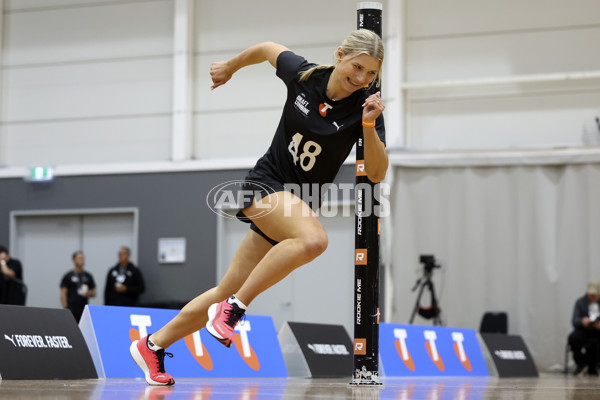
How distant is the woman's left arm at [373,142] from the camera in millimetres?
3402

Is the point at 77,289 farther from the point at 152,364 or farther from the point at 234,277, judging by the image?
the point at 234,277

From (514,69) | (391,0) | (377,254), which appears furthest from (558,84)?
(377,254)

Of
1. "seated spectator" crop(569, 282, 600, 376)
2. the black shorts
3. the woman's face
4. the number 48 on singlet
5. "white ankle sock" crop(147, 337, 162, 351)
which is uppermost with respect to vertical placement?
the woman's face

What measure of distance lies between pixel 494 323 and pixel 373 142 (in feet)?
29.4

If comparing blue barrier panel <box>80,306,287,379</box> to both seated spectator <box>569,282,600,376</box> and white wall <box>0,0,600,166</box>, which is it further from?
white wall <box>0,0,600,166</box>

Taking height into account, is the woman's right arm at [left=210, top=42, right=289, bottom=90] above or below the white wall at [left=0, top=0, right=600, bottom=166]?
below

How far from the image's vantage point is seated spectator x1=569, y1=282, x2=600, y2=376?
11047 millimetres

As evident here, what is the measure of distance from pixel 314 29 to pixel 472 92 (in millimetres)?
2634

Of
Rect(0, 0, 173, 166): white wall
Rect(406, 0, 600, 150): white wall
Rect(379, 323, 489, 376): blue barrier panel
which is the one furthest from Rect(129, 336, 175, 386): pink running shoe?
Rect(0, 0, 173, 166): white wall

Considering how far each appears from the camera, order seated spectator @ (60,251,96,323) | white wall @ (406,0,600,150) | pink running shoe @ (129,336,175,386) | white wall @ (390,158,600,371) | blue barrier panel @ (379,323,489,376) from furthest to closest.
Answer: seated spectator @ (60,251,96,323)
white wall @ (406,0,600,150)
white wall @ (390,158,600,371)
blue barrier panel @ (379,323,489,376)
pink running shoe @ (129,336,175,386)

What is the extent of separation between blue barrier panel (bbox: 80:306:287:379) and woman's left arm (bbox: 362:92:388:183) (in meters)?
1.65

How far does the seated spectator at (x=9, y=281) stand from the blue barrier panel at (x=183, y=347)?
21.0ft

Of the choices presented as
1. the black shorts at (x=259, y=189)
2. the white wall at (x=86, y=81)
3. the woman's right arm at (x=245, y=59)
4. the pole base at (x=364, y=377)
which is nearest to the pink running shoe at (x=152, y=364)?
the black shorts at (x=259, y=189)

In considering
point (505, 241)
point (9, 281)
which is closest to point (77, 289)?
point (9, 281)
